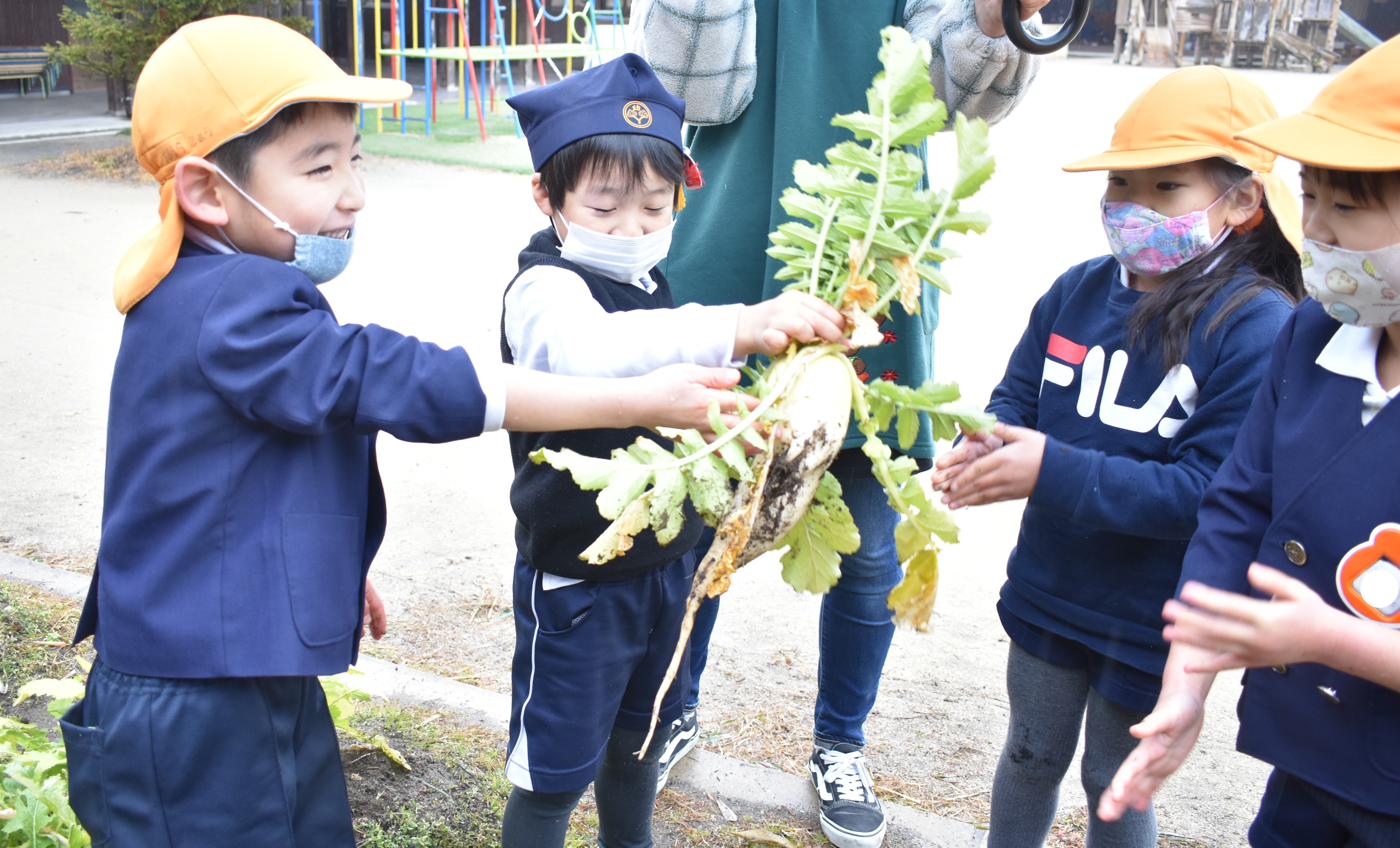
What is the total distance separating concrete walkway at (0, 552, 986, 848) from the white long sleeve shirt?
1273mm

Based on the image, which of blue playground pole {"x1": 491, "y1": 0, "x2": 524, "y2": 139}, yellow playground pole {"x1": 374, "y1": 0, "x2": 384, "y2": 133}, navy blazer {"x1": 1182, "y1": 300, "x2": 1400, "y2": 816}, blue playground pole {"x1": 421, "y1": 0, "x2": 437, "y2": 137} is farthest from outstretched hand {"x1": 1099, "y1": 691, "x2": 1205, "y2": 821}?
blue playground pole {"x1": 421, "y1": 0, "x2": 437, "y2": 137}

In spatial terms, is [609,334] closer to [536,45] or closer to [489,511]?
[489,511]

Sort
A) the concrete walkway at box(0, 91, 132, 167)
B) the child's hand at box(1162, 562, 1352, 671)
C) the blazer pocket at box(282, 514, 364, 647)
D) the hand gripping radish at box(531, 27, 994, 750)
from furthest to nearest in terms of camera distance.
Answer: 1. the concrete walkway at box(0, 91, 132, 167)
2. the hand gripping radish at box(531, 27, 994, 750)
3. the blazer pocket at box(282, 514, 364, 647)
4. the child's hand at box(1162, 562, 1352, 671)

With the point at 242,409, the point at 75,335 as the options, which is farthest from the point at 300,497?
the point at 75,335

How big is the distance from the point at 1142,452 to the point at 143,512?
1.92m

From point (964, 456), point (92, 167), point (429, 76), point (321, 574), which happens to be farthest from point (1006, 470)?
point (429, 76)

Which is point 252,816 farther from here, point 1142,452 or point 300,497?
point 1142,452

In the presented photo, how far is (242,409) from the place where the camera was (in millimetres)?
1701

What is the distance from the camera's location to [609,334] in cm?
201

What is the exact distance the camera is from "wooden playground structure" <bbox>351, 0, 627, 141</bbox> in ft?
48.5

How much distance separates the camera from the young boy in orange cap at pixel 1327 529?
1.57 m

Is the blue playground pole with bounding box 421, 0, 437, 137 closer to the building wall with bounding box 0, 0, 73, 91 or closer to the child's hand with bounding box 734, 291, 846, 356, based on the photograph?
the building wall with bounding box 0, 0, 73, 91

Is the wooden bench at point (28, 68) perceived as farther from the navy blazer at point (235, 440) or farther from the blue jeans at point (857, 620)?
the navy blazer at point (235, 440)

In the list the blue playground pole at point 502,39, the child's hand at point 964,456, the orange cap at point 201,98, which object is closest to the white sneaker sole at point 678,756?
the child's hand at point 964,456
